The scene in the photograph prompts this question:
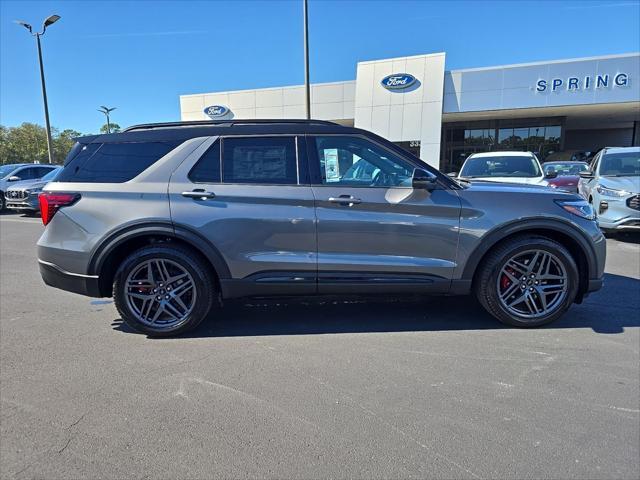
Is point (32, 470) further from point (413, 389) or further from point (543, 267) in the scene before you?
point (543, 267)

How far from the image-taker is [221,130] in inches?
147

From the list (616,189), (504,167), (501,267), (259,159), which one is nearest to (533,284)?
(501,267)

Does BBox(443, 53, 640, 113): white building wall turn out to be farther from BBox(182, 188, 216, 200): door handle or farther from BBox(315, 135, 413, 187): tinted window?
BBox(182, 188, 216, 200): door handle

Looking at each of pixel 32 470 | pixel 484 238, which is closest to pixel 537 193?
pixel 484 238

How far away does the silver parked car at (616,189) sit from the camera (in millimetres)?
7414

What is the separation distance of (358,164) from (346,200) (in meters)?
0.41

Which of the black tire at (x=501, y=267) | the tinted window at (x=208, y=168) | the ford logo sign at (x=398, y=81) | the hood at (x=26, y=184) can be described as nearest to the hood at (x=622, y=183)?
the black tire at (x=501, y=267)

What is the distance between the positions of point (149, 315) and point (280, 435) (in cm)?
202

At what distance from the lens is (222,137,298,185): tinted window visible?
3.64 metres

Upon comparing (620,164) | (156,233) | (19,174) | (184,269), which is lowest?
(184,269)

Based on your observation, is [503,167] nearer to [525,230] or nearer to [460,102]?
[525,230]

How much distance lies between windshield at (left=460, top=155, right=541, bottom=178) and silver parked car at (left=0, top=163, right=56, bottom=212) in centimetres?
1474

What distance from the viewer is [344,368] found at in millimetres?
3111

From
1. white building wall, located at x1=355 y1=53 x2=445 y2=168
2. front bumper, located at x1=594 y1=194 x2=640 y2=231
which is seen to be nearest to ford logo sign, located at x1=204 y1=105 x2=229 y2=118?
white building wall, located at x1=355 y1=53 x2=445 y2=168
